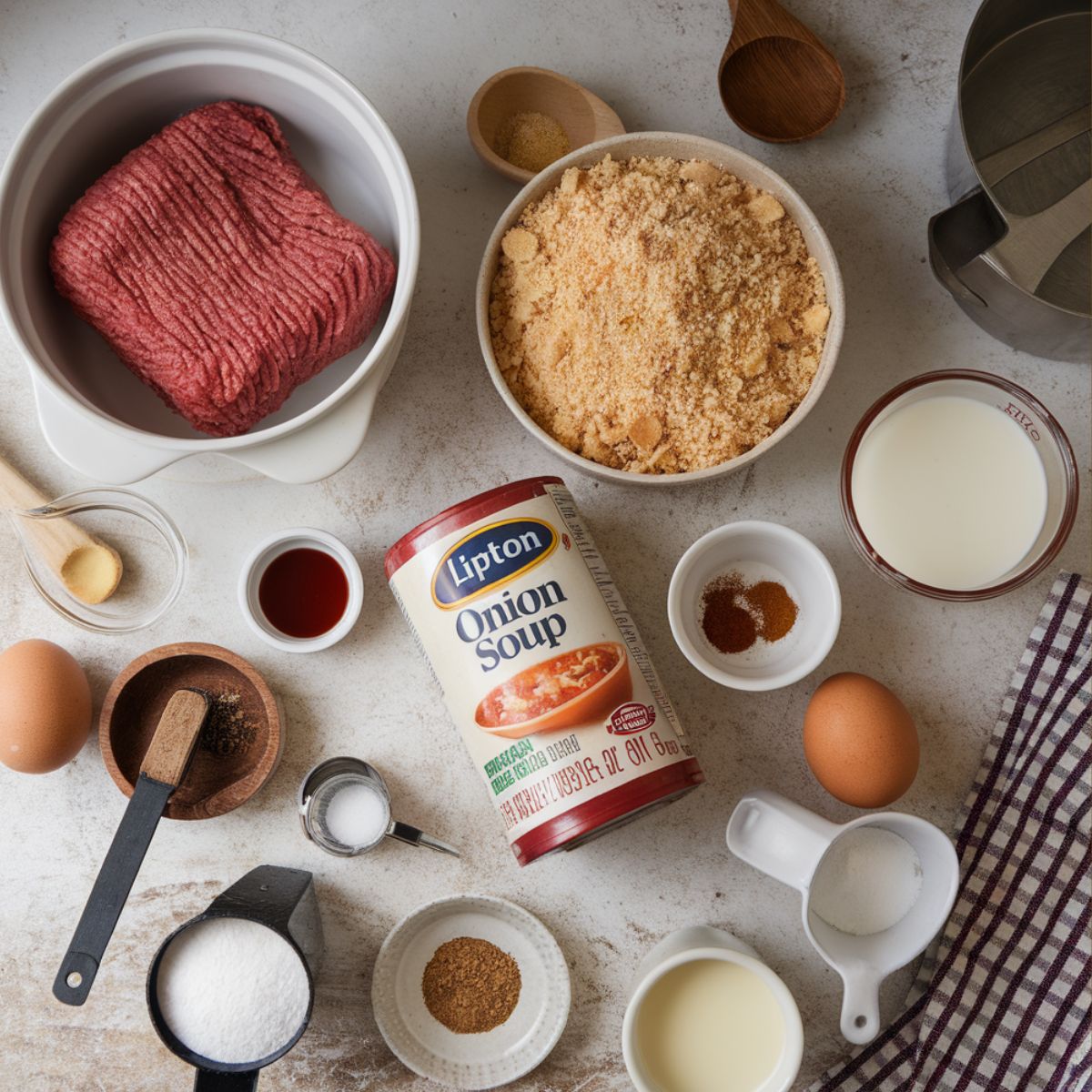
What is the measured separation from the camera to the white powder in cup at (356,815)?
3.97 ft

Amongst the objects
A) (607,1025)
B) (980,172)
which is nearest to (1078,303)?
(980,172)

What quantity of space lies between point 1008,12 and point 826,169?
A: 286 mm

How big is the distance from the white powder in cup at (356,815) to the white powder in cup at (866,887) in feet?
1.77

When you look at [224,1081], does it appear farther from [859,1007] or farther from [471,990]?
[859,1007]

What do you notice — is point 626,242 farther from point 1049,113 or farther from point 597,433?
point 1049,113

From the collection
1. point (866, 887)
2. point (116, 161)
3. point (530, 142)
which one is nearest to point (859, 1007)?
point (866, 887)

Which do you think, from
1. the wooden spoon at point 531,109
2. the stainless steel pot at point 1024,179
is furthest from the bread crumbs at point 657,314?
the stainless steel pot at point 1024,179

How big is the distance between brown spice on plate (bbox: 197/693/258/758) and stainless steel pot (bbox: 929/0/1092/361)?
41.5 inches

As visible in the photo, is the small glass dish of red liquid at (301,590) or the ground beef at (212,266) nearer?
the ground beef at (212,266)

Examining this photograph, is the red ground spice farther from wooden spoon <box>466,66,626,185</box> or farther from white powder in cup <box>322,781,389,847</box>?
wooden spoon <box>466,66,626,185</box>

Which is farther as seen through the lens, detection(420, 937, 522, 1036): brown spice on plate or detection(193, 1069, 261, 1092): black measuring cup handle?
detection(420, 937, 522, 1036): brown spice on plate

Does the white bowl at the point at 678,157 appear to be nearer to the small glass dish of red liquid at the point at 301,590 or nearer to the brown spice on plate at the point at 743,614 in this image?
the brown spice on plate at the point at 743,614

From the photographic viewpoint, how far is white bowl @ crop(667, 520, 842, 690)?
1137mm

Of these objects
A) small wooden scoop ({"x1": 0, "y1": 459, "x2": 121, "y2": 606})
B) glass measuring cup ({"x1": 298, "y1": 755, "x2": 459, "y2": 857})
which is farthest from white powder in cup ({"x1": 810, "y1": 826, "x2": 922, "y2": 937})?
small wooden scoop ({"x1": 0, "y1": 459, "x2": 121, "y2": 606})
